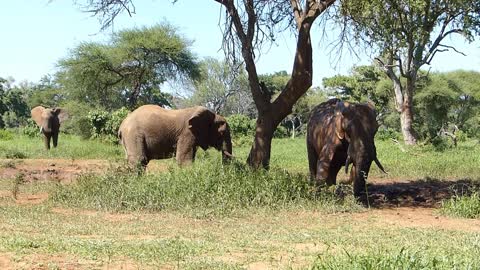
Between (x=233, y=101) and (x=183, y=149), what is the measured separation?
51.3 metres

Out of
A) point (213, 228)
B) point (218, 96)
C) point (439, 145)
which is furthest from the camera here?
point (218, 96)

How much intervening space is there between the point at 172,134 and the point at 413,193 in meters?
5.59

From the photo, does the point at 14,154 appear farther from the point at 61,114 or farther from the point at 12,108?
the point at 12,108

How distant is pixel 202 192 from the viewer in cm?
1055

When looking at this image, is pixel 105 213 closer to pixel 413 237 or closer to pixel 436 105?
pixel 413 237

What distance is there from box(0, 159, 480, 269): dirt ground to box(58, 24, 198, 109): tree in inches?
695

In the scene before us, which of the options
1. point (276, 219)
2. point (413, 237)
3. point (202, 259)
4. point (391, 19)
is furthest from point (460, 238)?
point (391, 19)

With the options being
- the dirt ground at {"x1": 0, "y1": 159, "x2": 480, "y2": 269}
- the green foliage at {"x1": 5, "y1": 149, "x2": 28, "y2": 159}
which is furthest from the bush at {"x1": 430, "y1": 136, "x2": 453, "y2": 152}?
the green foliage at {"x1": 5, "y1": 149, "x2": 28, "y2": 159}

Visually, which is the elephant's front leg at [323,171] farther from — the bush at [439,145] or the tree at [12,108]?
the tree at [12,108]

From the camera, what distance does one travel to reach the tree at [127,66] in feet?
116

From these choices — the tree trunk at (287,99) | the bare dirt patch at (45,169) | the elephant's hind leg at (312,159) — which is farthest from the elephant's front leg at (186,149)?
the elephant's hind leg at (312,159)

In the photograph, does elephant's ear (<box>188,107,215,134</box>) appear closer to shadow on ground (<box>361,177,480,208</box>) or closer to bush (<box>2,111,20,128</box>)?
shadow on ground (<box>361,177,480,208</box>)

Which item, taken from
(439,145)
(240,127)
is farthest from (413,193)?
(240,127)

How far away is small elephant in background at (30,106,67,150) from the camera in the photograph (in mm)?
26719
